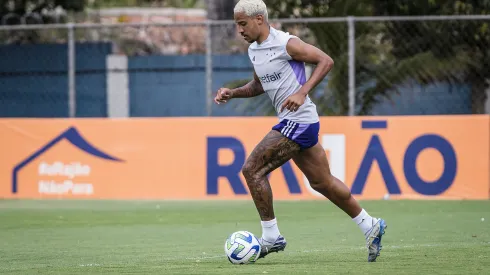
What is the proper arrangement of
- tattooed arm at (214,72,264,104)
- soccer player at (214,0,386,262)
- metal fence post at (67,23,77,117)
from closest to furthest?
soccer player at (214,0,386,262) → tattooed arm at (214,72,264,104) → metal fence post at (67,23,77,117)

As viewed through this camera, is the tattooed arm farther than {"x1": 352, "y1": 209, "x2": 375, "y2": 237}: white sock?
Yes

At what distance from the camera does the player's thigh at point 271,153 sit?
8133mm

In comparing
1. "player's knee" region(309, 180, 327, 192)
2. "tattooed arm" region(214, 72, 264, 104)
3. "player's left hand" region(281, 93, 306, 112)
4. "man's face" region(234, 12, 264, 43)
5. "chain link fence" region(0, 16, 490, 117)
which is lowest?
"chain link fence" region(0, 16, 490, 117)

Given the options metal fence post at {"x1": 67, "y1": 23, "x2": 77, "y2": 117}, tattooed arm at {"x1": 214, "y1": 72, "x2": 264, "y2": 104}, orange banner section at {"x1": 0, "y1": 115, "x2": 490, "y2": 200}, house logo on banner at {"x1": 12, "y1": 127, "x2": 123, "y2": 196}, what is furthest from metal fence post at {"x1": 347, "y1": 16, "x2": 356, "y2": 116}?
tattooed arm at {"x1": 214, "y1": 72, "x2": 264, "y2": 104}

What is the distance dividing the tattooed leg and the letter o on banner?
21.8ft

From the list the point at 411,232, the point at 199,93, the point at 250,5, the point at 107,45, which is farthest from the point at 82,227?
the point at 107,45

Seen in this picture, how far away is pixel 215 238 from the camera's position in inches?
400

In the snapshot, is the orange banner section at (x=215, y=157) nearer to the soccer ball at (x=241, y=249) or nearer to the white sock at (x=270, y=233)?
the white sock at (x=270, y=233)

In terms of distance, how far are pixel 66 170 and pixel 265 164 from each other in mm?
7564

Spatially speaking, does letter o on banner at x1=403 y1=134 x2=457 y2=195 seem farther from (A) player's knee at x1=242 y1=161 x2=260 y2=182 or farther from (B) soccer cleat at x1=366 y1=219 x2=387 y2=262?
(A) player's knee at x1=242 y1=161 x2=260 y2=182

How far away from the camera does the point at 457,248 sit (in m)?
8.84

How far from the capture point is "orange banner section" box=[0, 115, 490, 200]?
573 inches

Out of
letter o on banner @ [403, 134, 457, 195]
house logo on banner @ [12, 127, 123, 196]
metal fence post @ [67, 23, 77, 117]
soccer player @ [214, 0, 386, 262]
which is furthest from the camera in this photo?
metal fence post @ [67, 23, 77, 117]

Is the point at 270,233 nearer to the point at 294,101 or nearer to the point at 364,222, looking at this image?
the point at 364,222
